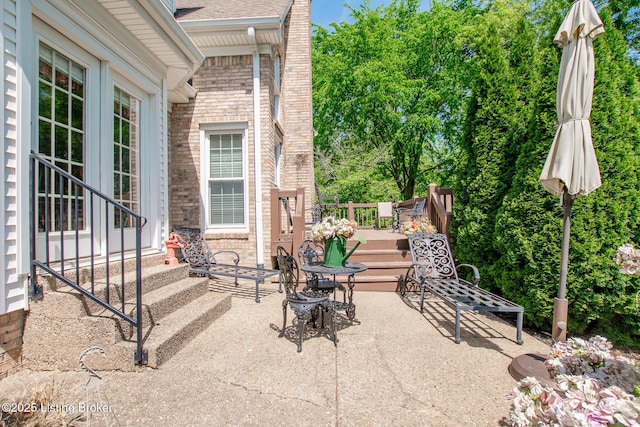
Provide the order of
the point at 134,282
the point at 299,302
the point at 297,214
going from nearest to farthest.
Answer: the point at 299,302, the point at 134,282, the point at 297,214

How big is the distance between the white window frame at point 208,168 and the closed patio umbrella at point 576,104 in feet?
16.5

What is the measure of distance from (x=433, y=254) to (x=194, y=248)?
392 centimetres

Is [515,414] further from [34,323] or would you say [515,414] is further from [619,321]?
[34,323]

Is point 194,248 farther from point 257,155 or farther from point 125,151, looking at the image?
point 257,155

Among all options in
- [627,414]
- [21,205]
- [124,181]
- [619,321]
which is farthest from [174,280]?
[619,321]

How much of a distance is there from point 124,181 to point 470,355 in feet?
15.5

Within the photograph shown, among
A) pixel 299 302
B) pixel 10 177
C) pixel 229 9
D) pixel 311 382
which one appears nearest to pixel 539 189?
pixel 299 302

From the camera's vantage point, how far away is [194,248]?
5.30 metres

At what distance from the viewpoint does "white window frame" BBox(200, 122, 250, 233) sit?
21.2 feet

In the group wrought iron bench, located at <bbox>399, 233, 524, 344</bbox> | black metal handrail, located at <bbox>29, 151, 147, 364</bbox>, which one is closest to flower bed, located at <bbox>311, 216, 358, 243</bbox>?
wrought iron bench, located at <bbox>399, 233, 524, 344</bbox>

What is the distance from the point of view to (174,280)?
448 centimetres

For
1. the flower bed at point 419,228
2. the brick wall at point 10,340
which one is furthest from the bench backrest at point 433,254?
the brick wall at point 10,340

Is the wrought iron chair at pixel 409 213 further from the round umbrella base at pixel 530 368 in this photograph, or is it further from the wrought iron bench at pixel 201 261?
the round umbrella base at pixel 530 368

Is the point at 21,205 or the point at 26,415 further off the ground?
the point at 21,205
